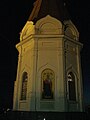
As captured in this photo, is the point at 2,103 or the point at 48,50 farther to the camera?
the point at 2,103

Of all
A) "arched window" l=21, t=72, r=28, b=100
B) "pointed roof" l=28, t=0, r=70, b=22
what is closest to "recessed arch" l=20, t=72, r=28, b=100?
"arched window" l=21, t=72, r=28, b=100

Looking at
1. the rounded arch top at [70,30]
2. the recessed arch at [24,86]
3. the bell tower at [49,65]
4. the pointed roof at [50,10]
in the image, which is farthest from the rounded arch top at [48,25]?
the recessed arch at [24,86]

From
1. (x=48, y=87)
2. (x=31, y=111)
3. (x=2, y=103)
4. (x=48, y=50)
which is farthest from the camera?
(x=2, y=103)

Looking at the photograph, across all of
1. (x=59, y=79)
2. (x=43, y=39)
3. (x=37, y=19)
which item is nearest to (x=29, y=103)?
(x=59, y=79)

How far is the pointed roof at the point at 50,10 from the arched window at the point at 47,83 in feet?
16.6

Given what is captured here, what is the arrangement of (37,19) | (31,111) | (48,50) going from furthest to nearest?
(37,19) < (48,50) < (31,111)

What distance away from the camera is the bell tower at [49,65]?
46.3 feet

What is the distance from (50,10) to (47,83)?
23.5 feet

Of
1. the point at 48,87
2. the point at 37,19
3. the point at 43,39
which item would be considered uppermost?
the point at 37,19

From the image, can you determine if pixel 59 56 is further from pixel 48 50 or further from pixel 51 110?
pixel 51 110

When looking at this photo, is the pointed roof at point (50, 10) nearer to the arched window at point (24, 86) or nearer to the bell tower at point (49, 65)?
the bell tower at point (49, 65)

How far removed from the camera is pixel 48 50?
15500mm

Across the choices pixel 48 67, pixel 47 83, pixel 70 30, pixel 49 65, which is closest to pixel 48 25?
pixel 70 30

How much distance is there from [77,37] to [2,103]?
1983 cm
